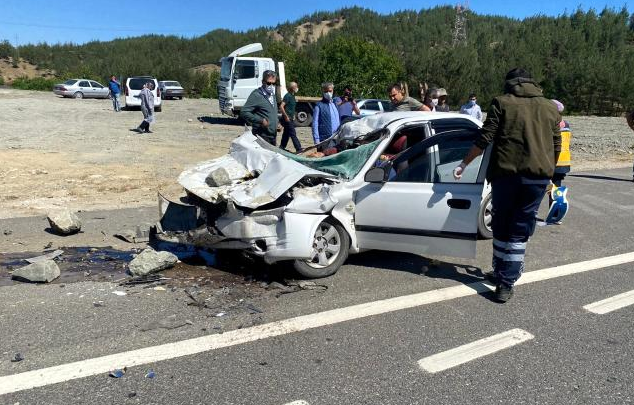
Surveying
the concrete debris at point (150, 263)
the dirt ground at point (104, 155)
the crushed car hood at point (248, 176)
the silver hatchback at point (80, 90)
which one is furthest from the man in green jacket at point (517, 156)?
the silver hatchback at point (80, 90)

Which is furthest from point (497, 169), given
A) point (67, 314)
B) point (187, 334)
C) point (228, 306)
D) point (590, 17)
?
point (590, 17)

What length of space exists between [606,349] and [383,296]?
1.69 m

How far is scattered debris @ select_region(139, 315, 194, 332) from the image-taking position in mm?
3735

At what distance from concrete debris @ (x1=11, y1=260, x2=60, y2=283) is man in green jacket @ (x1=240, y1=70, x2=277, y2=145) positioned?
3.82 meters

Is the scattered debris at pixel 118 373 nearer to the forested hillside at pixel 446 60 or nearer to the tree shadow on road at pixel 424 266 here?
the tree shadow on road at pixel 424 266

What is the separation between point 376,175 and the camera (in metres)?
4.83

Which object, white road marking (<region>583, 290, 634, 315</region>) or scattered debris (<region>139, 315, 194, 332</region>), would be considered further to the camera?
white road marking (<region>583, 290, 634, 315</region>)

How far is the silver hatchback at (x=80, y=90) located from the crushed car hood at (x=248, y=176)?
1502 inches

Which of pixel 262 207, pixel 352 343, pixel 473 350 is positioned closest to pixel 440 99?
pixel 262 207

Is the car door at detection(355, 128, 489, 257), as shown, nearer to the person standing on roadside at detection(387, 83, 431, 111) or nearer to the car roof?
the car roof

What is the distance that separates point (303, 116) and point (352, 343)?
18.6 meters

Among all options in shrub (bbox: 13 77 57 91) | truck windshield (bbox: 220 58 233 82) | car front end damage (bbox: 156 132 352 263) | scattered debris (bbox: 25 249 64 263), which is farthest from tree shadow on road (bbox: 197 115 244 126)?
shrub (bbox: 13 77 57 91)

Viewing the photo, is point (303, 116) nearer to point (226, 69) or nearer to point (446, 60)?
point (226, 69)

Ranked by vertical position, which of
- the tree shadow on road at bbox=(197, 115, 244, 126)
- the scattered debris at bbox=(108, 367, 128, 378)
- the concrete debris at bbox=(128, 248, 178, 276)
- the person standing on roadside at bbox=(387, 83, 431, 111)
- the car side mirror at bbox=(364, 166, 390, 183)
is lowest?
the scattered debris at bbox=(108, 367, 128, 378)
